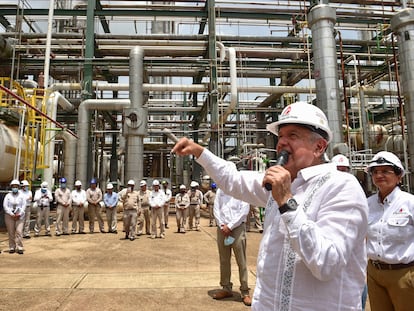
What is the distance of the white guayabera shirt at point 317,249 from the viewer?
3.88 ft

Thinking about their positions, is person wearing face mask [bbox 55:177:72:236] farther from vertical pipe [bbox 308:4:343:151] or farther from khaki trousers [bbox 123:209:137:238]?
vertical pipe [bbox 308:4:343:151]

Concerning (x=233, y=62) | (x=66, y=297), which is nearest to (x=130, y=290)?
(x=66, y=297)

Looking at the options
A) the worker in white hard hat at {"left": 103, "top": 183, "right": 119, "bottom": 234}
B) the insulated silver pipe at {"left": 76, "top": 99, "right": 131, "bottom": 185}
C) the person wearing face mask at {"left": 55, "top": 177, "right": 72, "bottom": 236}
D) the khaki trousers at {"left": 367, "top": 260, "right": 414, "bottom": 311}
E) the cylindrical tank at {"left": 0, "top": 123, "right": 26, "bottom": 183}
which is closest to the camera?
the khaki trousers at {"left": 367, "top": 260, "right": 414, "bottom": 311}

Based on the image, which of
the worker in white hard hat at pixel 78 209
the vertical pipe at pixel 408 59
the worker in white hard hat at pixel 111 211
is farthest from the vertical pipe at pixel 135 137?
the vertical pipe at pixel 408 59

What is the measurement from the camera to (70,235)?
33.1 ft

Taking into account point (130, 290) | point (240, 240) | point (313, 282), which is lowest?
point (130, 290)

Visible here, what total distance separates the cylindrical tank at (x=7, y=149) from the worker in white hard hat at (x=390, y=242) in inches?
410

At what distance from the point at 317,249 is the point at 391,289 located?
5.88 ft

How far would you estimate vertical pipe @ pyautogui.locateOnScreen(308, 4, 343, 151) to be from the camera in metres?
9.70

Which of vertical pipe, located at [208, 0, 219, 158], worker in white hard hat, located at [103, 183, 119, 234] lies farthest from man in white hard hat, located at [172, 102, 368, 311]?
vertical pipe, located at [208, 0, 219, 158]

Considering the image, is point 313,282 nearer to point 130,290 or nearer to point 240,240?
point 240,240

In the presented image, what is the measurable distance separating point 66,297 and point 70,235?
21.0 ft

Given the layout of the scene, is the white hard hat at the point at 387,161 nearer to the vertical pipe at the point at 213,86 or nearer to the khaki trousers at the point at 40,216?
the khaki trousers at the point at 40,216

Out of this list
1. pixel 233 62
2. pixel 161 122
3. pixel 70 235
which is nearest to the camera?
pixel 70 235
